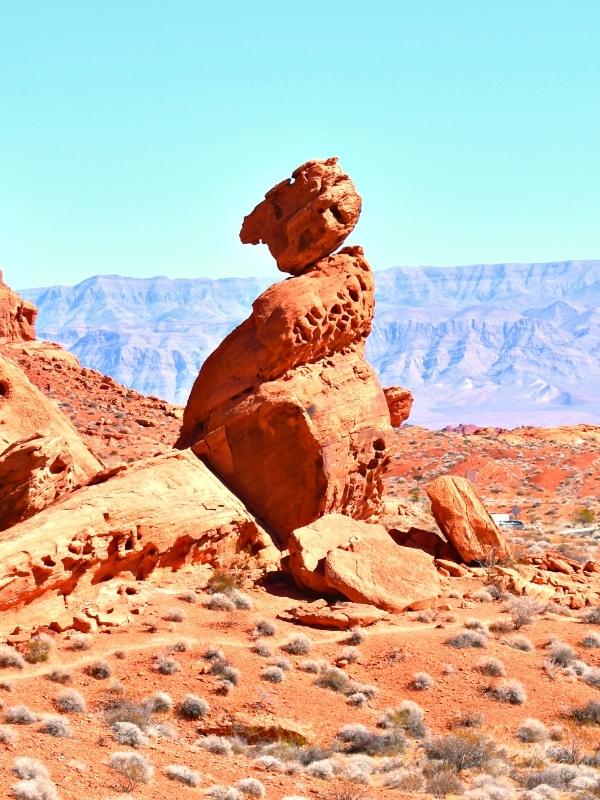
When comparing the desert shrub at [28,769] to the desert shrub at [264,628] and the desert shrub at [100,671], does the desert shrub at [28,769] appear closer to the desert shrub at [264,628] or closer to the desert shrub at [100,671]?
the desert shrub at [100,671]

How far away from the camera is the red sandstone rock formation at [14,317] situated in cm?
5250

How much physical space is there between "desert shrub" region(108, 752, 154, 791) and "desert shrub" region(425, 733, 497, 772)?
11.7ft

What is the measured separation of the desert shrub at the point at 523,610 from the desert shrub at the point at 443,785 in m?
6.12

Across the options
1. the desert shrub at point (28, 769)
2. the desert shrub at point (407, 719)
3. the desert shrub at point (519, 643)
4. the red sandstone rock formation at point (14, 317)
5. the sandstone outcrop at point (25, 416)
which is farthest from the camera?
the red sandstone rock formation at point (14, 317)

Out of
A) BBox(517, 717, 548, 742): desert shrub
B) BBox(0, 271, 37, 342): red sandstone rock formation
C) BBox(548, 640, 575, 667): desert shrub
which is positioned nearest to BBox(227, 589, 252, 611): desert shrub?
BBox(548, 640, 575, 667): desert shrub

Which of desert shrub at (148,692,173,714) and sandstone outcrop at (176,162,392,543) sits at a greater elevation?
Result: sandstone outcrop at (176,162,392,543)

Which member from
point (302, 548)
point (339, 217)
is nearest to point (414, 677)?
point (302, 548)

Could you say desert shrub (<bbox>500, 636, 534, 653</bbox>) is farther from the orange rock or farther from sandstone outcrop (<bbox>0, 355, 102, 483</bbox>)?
the orange rock

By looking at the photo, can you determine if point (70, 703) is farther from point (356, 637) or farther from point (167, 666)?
point (356, 637)

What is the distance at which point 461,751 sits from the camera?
1407 centimetres

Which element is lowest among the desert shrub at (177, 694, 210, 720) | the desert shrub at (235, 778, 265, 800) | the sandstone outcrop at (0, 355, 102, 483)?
the desert shrub at (177, 694, 210, 720)

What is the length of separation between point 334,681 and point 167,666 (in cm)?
232

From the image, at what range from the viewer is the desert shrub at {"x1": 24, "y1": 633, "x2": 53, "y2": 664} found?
15945 millimetres

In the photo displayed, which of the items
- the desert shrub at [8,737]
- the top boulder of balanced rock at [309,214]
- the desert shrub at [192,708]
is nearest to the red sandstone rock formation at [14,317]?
the top boulder of balanced rock at [309,214]
